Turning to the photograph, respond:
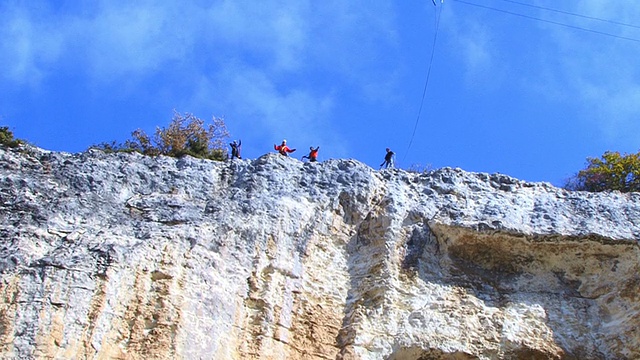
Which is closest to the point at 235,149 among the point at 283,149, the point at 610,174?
the point at 283,149

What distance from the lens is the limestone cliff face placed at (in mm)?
10914

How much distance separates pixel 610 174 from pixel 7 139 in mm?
13844

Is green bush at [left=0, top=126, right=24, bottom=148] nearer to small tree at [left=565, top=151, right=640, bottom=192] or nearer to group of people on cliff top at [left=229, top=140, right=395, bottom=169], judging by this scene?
group of people on cliff top at [left=229, top=140, right=395, bottom=169]

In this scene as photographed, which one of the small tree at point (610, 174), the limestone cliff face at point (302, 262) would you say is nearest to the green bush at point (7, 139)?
the limestone cliff face at point (302, 262)

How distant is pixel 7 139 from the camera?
1372 cm

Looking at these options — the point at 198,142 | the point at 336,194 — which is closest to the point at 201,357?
the point at 336,194

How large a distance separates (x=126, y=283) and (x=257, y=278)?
1849 mm

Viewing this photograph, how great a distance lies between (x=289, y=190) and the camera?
521 inches

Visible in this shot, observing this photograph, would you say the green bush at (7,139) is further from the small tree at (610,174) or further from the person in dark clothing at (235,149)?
the small tree at (610,174)

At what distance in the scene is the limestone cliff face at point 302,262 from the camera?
10914 millimetres

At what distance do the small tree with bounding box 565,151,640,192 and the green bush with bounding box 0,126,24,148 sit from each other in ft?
42.0

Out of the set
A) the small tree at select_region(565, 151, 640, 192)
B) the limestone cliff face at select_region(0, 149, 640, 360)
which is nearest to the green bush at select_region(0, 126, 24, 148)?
the limestone cliff face at select_region(0, 149, 640, 360)

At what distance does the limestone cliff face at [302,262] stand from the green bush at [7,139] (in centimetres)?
45

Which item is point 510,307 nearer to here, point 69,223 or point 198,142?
point 69,223
